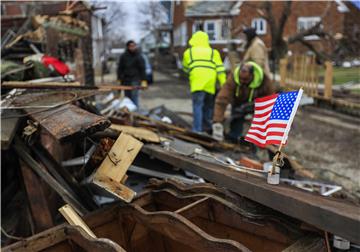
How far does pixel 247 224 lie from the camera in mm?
2459

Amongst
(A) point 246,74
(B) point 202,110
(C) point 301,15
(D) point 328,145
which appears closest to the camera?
(A) point 246,74

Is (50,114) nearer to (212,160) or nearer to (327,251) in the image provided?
(212,160)

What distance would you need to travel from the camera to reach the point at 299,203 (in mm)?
2133

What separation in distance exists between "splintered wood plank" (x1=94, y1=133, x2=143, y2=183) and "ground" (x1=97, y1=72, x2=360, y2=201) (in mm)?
3221

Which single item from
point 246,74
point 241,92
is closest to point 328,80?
point 241,92

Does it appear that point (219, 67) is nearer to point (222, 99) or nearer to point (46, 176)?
point (222, 99)

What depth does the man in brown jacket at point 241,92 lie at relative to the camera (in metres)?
6.46

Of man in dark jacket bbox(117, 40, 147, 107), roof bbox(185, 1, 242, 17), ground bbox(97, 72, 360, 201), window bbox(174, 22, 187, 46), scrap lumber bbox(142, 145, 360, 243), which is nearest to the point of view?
scrap lumber bbox(142, 145, 360, 243)

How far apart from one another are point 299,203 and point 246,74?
442 cm

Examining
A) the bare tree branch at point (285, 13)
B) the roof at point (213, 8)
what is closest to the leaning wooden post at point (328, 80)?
the bare tree branch at point (285, 13)

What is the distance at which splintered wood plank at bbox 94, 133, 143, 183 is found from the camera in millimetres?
2949

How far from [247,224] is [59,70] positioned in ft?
14.2

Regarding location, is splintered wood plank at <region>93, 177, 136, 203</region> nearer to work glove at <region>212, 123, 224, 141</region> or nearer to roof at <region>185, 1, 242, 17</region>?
work glove at <region>212, 123, 224, 141</region>

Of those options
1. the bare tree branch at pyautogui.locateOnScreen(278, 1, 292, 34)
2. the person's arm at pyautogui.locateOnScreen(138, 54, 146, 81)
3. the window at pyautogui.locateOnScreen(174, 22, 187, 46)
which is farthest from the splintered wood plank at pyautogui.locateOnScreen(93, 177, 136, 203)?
the window at pyautogui.locateOnScreen(174, 22, 187, 46)
